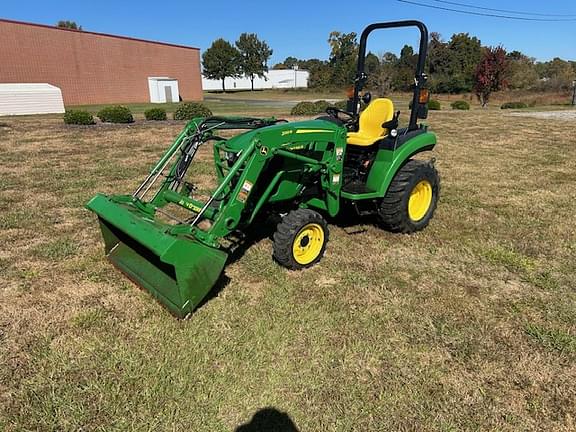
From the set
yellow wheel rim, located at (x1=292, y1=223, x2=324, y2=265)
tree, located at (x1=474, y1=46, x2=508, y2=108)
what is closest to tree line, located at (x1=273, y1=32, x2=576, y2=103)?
tree, located at (x1=474, y1=46, x2=508, y2=108)

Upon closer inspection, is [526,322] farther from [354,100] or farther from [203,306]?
[354,100]

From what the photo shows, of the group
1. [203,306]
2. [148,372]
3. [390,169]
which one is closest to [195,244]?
[203,306]

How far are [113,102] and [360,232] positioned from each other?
36.5 m

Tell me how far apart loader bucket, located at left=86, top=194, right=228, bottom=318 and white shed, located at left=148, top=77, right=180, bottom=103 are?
3778 centimetres

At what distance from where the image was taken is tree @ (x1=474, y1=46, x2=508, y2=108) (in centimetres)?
3052

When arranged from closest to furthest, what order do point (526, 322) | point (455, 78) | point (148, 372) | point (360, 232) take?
point (148, 372)
point (526, 322)
point (360, 232)
point (455, 78)

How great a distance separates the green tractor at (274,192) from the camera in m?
3.25

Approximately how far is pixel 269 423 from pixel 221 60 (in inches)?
2548

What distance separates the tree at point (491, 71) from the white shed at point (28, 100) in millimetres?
28254

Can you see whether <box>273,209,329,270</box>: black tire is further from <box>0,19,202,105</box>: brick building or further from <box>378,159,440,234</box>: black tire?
<box>0,19,202,105</box>: brick building

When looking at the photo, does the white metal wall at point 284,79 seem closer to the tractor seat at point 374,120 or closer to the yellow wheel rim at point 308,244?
the tractor seat at point 374,120

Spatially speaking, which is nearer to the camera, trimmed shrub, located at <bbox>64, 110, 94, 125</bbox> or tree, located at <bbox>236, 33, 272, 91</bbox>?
trimmed shrub, located at <bbox>64, 110, 94, 125</bbox>

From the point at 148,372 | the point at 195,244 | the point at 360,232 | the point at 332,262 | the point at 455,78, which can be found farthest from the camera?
the point at 455,78

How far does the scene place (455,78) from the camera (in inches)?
1704
